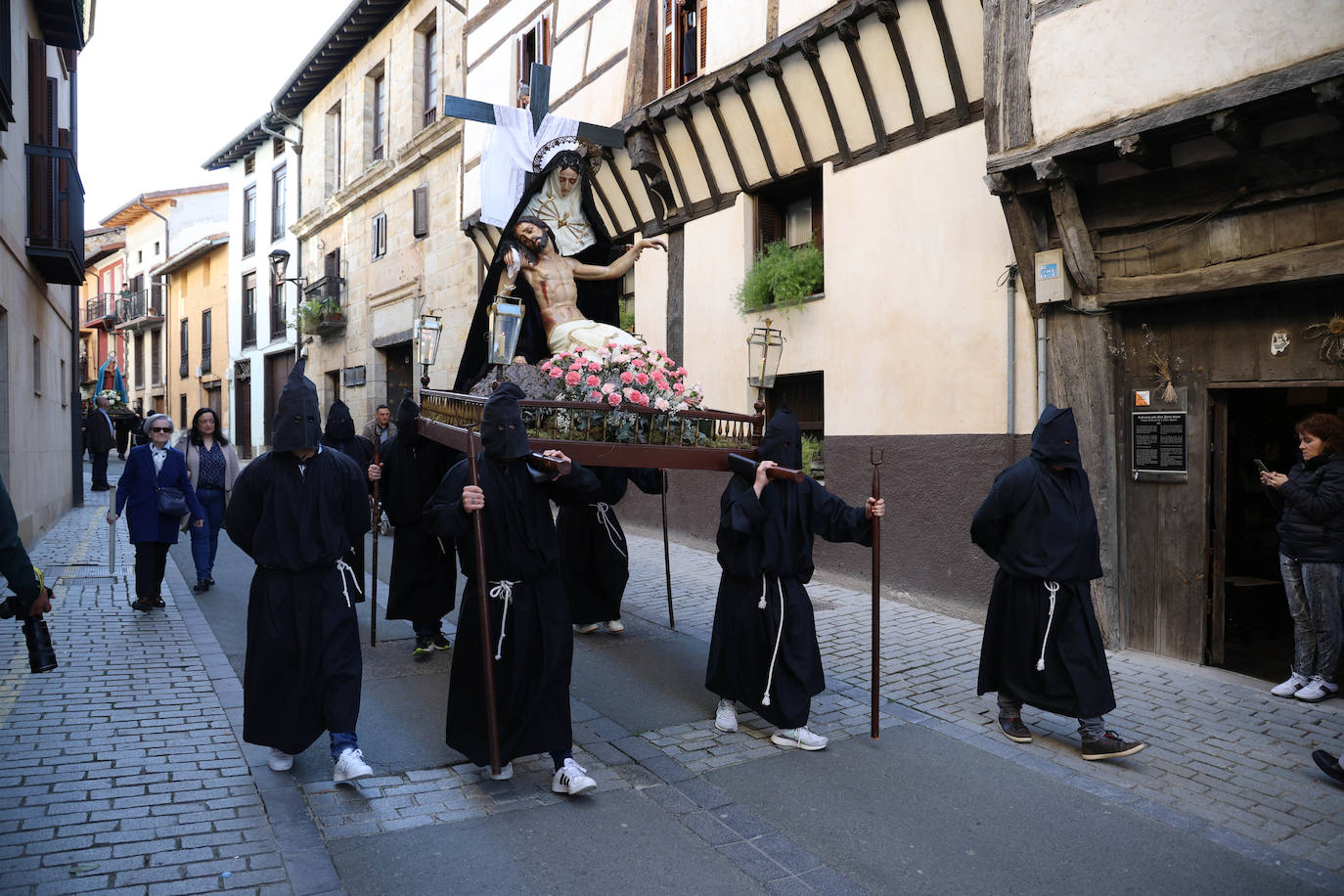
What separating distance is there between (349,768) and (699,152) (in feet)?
27.8

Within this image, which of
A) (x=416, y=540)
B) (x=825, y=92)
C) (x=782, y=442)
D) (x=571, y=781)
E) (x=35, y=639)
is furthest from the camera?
(x=825, y=92)

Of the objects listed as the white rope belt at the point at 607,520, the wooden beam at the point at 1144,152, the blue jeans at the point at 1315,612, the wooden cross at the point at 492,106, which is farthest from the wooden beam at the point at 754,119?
the blue jeans at the point at 1315,612

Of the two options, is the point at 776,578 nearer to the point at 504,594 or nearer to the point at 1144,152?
the point at 504,594

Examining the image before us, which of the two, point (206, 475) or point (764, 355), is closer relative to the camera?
point (206, 475)

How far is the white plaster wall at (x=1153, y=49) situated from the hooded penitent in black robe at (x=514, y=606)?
14.4ft

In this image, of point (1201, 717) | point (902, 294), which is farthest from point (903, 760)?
point (902, 294)

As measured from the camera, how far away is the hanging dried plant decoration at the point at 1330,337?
Answer: 5.86 metres

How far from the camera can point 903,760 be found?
4.85 meters

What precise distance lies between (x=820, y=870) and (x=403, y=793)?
191 cm

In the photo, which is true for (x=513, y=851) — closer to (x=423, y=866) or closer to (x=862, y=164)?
(x=423, y=866)

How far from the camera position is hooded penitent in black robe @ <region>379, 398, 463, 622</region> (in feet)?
22.5

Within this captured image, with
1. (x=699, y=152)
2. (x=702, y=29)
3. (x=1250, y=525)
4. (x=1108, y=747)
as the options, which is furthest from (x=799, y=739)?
(x=702, y=29)

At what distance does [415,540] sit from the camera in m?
6.96

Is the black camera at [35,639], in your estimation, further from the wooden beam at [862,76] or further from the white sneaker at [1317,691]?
the wooden beam at [862,76]
